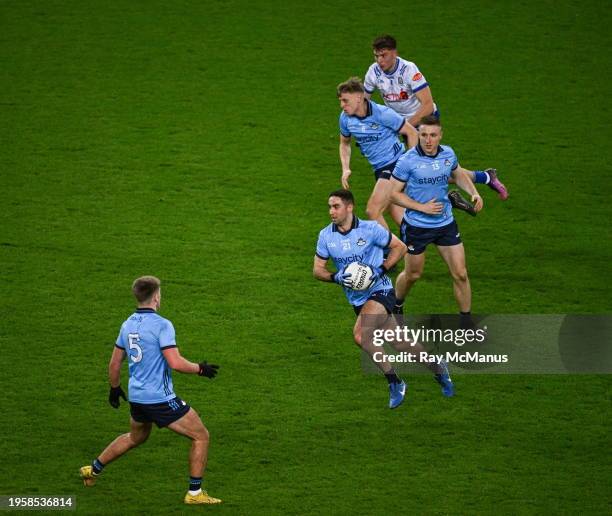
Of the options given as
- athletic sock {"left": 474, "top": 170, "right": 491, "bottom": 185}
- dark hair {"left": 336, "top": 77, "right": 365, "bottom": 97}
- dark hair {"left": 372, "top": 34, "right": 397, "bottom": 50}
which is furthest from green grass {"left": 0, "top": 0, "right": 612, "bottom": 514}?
dark hair {"left": 372, "top": 34, "right": 397, "bottom": 50}

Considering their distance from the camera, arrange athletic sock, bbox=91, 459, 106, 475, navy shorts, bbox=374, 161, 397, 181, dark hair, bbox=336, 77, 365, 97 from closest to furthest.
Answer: athletic sock, bbox=91, 459, 106, 475 < dark hair, bbox=336, 77, 365, 97 < navy shorts, bbox=374, 161, 397, 181

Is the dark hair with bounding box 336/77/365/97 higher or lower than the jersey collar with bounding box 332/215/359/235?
higher

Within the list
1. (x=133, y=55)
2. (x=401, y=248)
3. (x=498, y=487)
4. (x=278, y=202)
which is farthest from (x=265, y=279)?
(x=133, y=55)

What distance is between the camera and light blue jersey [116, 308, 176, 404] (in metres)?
8.83

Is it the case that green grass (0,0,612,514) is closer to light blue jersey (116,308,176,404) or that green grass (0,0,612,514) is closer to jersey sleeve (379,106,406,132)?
light blue jersey (116,308,176,404)

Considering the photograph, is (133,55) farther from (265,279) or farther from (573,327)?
(573,327)

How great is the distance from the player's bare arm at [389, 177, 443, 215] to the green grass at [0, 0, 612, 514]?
1.71 metres

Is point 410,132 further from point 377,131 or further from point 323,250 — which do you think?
point 323,250

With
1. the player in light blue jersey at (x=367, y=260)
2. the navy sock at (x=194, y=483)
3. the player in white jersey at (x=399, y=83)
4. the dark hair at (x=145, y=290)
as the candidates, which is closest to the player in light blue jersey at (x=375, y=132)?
the player in white jersey at (x=399, y=83)

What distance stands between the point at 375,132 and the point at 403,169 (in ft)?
5.93

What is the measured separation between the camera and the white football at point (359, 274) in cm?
1045

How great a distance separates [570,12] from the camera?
74.6ft

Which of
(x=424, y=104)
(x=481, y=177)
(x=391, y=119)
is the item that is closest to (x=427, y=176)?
(x=481, y=177)

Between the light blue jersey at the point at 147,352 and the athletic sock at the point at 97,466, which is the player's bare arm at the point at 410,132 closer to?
the light blue jersey at the point at 147,352
